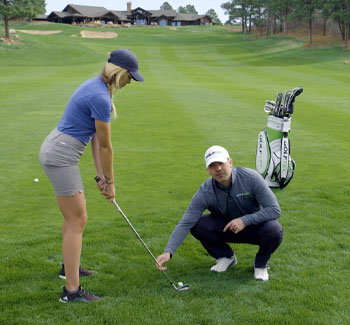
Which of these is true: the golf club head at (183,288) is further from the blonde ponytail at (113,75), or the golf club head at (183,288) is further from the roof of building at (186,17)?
the roof of building at (186,17)

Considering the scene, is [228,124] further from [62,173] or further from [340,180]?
[62,173]

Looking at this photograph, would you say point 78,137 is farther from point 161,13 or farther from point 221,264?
point 161,13

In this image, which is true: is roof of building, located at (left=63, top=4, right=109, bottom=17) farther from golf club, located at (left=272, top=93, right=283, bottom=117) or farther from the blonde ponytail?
the blonde ponytail

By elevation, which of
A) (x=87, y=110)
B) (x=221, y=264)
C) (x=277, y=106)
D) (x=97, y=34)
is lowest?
(x=221, y=264)

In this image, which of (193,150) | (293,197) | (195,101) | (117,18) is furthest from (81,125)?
(117,18)

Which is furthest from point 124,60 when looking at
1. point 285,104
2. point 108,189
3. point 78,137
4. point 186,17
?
point 186,17

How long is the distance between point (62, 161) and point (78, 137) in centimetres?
27

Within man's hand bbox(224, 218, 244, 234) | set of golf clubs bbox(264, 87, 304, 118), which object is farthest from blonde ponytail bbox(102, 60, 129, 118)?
set of golf clubs bbox(264, 87, 304, 118)

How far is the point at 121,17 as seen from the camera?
12256 centimetres

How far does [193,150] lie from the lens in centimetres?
1127

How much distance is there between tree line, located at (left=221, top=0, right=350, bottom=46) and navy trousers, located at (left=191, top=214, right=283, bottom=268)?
50.5m

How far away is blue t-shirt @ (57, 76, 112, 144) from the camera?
163 inches

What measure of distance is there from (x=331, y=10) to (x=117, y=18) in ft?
248

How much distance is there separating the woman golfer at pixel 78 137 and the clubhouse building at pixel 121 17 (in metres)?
115
